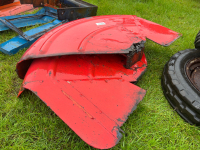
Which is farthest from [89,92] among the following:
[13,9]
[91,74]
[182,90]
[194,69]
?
[13,9]

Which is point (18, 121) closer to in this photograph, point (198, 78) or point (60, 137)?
point (60, 137)

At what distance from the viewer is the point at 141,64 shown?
1682 millimetres

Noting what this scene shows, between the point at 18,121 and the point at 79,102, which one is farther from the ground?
the point at 79,102

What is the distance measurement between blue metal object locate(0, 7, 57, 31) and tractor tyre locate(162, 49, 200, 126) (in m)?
2.67

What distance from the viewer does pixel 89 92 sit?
1232 millimetres

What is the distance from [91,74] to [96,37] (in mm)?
392

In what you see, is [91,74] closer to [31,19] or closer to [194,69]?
[194,69]

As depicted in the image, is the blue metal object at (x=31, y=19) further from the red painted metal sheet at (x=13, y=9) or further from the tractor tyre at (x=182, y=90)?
the tractor tyre at (x=182, y=90)

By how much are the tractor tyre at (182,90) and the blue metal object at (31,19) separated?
267 centimetres

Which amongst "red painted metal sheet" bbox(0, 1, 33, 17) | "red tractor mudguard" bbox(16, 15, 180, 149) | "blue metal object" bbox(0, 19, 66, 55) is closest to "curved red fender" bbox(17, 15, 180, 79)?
"red tractor mudguard" bbox(16, 15, 180, 149)

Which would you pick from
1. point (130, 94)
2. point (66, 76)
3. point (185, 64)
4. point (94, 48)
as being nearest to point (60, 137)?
point (66, 76)

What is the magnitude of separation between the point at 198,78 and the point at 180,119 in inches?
27.1

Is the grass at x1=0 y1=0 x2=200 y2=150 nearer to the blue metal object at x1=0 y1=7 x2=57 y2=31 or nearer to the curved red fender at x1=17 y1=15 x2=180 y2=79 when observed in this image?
the curved red fender at x1=17 y1=15 x2=180 y2=79

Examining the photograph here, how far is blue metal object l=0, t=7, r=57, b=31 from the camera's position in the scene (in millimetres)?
2608
